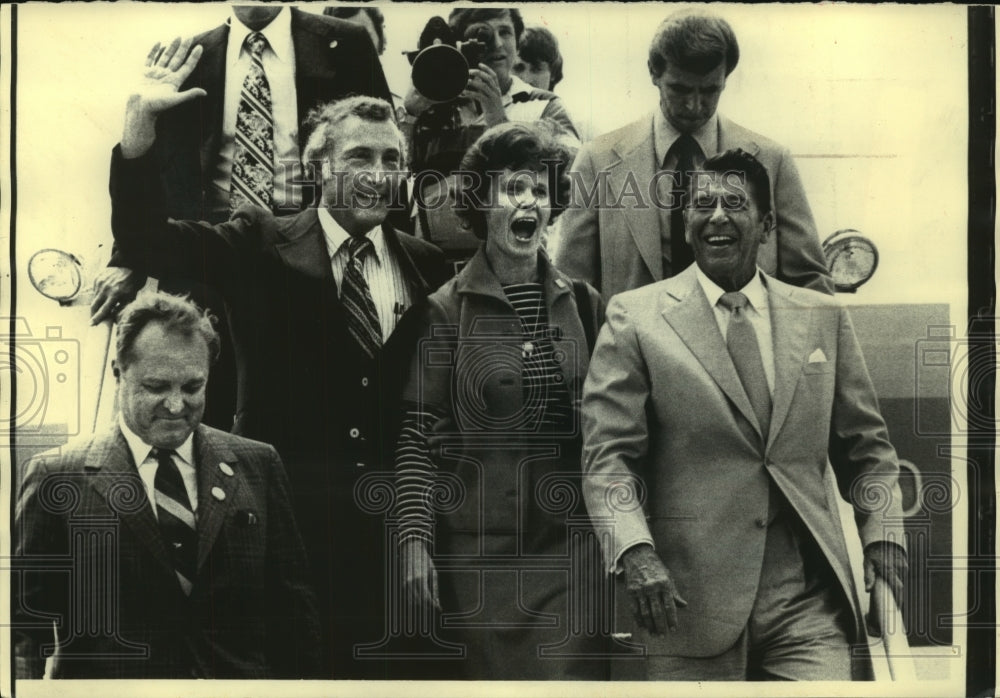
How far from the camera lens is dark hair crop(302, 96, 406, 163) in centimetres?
446

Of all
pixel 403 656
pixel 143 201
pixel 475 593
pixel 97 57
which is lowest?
pixel 403 656

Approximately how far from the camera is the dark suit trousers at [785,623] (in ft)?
14.3

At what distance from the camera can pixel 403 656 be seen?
14.6 ft

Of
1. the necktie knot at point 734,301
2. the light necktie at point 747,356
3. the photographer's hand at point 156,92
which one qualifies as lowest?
the light necktie at point 747,356

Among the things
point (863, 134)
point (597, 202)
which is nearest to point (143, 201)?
point (597, 202)

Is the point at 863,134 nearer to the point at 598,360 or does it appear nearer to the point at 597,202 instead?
the point at 597,202

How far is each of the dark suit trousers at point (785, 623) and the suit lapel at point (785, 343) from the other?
0.44 m

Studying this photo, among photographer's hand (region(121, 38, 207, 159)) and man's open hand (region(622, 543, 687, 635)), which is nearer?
man's open hand (region(622, 543, 687, 635))

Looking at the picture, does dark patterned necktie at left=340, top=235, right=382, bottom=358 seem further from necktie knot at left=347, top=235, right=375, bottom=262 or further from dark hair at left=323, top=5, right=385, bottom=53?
dark hair at left=323, top=5, right=385, bottom=53

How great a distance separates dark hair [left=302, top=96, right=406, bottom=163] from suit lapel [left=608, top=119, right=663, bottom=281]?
3.14ft

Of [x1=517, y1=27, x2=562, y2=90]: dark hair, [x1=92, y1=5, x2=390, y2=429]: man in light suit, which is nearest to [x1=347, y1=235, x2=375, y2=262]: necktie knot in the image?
[x1=92, y1=5, x2=390, y2=429]: man in light suit

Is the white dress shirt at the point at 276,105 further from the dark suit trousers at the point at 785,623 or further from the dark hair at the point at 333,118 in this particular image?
the dark suit trousers at the point at 785,623

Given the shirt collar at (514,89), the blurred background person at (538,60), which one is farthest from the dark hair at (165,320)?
the blurred background person at (538,60)

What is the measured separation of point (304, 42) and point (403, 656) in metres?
2.72
